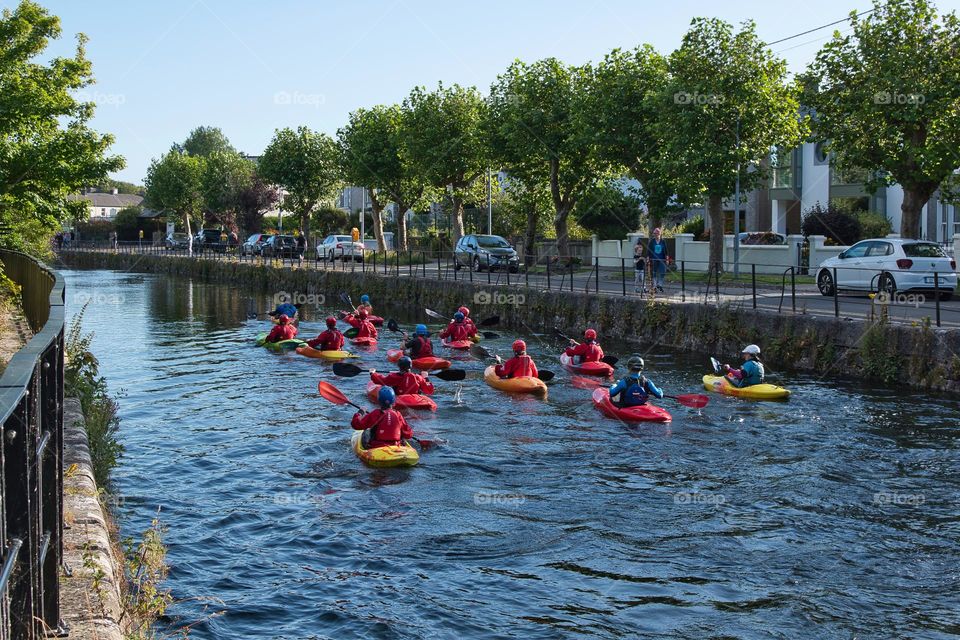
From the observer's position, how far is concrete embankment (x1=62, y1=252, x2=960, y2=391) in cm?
1775

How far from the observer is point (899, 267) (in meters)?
23.1

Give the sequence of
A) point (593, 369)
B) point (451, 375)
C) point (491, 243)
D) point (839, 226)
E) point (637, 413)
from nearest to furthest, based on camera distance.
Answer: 1. point (637, 413)
2. point (451, 375)
3. point (593, 369)
4. point (491, 243)
5. point (839, 226)

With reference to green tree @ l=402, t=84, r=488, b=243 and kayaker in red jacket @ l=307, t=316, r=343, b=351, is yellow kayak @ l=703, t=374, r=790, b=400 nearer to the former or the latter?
kayaker in red jacket @ l=307, t=316, r=343, b=351

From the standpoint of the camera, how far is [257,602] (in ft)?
27.7

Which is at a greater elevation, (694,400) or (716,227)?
(716,227)

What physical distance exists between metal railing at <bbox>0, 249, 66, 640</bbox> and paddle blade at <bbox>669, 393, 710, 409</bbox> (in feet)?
37.3

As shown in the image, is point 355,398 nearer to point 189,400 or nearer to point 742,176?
point 189,400

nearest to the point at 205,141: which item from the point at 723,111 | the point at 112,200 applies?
the point at 112,200

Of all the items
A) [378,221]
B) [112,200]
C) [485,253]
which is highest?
[112,200]

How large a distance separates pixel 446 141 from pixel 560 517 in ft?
124

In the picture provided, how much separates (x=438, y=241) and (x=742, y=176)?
26.3m

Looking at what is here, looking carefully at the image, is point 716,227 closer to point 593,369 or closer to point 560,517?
point 593,369

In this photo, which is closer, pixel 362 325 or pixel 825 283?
pixel 825 283

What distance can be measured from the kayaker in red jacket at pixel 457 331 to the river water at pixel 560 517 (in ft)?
17.6
